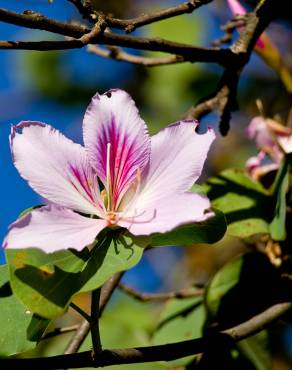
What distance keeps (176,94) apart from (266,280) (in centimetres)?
113

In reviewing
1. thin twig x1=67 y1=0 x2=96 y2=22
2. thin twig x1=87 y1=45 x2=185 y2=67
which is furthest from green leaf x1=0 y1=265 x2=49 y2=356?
thin twig x1=87 y1=45 x2=185 y2=67

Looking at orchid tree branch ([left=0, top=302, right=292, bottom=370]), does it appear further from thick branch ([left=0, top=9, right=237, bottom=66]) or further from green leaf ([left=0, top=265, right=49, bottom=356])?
thick branch ([left=0, top=9, right=237, bottom=66])

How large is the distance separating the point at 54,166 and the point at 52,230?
0.23ft

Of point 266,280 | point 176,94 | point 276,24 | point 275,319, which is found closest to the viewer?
point 275,319

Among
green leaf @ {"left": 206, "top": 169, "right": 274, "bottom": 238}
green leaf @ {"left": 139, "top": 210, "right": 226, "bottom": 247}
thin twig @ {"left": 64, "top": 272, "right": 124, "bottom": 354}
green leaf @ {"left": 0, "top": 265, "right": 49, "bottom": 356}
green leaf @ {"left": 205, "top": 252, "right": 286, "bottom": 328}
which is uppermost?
green leaf @ {"left": 139, "top": 210, "right": 226, "bottom": 247}

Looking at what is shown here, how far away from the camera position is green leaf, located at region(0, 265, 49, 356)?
676mm

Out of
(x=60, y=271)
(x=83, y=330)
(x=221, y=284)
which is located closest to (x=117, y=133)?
(x=60, y=271)

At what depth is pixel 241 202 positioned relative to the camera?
1001mm

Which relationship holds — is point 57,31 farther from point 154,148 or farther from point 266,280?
point 266,280

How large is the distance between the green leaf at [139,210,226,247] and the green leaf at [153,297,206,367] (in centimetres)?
34

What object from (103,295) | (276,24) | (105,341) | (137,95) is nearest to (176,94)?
(137,95)

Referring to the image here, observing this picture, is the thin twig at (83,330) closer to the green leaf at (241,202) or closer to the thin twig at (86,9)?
the green leaf at (241,202)

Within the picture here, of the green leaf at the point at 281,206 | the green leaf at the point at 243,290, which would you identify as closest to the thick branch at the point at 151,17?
the green leaf at the point at 281,206

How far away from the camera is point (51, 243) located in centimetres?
62
